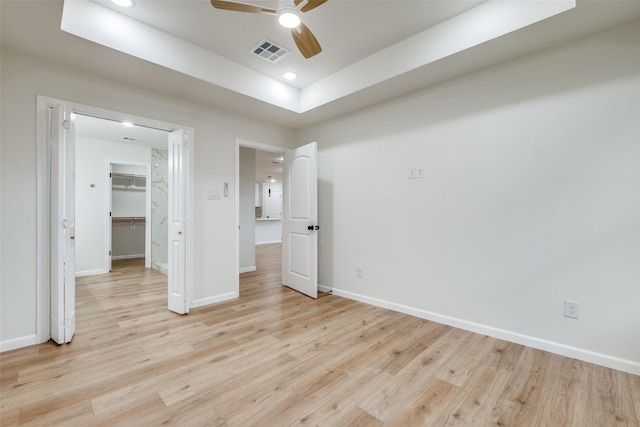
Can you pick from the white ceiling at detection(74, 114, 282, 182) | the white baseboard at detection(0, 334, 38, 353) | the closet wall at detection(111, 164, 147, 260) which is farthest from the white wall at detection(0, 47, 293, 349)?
the closet wall at detection(111, 164, 147, 260)

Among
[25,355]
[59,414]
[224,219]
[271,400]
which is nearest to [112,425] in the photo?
[59,414]

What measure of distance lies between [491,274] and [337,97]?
2539mm

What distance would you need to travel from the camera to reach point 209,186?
11.6 ft

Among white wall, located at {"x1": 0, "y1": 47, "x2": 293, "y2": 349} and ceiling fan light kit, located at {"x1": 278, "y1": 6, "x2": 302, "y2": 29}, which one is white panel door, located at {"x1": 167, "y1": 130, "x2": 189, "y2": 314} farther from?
ceiling fan light kit, located at {"x1": 278, "y1": 6, "x2": 302, "y2": 29}

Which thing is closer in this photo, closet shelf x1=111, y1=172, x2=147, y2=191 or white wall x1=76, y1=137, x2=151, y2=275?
white wall x1=76, y1=137, x2=151, y2=275

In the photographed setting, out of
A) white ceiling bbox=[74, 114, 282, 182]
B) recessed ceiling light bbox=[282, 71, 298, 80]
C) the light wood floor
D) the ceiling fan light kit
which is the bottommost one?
the light wood floor

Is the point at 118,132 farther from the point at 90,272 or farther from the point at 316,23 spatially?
the point at 316,23

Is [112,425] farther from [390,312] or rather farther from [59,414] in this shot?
[390,312]

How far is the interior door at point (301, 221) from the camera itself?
12.6 feet

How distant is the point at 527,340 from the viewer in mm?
2393

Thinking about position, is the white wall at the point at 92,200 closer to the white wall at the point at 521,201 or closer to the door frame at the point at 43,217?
the door frame at the point at 43,217

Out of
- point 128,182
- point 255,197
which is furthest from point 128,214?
point 255,197

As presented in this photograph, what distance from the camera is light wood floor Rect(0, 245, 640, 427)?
158cm

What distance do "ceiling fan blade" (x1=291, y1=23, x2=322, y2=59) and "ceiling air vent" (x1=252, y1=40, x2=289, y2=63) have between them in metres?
0.75
